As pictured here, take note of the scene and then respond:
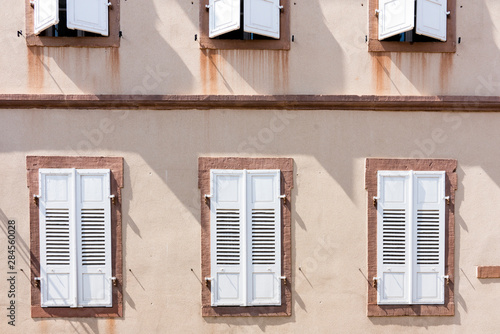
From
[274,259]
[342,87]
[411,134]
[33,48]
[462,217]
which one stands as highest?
[33,48]

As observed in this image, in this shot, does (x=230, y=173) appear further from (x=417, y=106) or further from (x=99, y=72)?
(x=417, y=106)

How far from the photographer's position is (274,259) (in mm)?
8477

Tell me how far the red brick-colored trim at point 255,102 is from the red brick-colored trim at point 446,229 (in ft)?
2.70

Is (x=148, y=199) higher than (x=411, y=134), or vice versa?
(x=411, y=134)

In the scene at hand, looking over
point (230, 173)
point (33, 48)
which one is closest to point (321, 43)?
point (230, 173)

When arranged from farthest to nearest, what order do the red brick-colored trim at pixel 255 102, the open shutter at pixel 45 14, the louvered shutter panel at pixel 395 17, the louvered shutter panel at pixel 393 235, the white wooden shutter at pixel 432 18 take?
the louvered shutter panel at pixel 393 235 → the red brick-colored trim at pixel 255 102 → the white wooden shutter at pixel 432 18 → the louvered shutter panel at pixel 395 17 → the open shutter at pixel 45 14

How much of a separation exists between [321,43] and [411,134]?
1.94 m

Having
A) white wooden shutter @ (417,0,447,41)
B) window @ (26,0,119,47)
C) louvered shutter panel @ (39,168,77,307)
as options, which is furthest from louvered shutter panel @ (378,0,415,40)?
louvered shutter panel @ (39,168,77,307)

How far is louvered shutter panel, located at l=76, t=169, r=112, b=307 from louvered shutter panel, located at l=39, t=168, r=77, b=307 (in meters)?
0.12

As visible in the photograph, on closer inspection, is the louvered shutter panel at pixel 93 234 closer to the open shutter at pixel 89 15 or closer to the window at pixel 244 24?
the open shutter at pixel 89 15

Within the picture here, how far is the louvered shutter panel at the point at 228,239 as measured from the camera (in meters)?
8.43

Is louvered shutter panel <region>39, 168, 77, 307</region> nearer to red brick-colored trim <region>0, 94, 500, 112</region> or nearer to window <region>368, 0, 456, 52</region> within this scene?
red brick-colored trim <region>0, 94, 500, 112</region>

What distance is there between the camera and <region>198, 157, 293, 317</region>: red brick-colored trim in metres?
8.45

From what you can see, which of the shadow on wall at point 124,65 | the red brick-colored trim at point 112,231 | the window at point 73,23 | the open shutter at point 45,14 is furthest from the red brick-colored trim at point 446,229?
the open shutter at point 45,14
